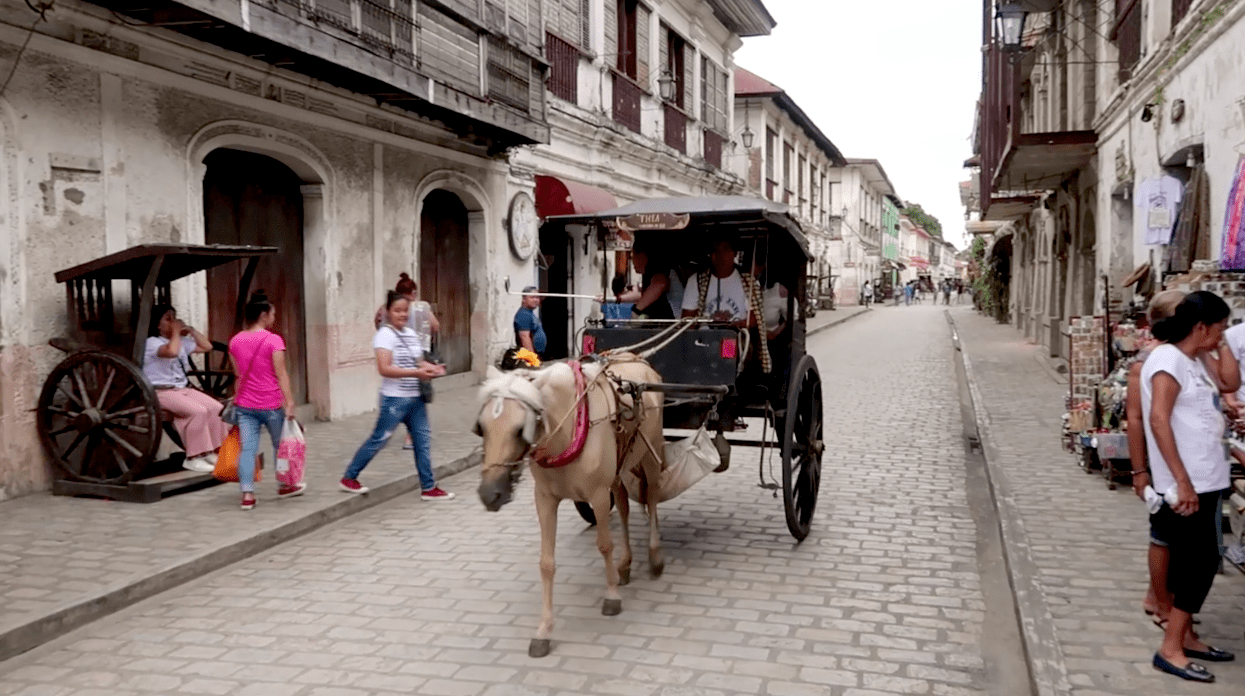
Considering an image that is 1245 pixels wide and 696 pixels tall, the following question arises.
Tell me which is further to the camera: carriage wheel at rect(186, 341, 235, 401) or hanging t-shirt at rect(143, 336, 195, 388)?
carriage wheel at rect(186, 341, 235, 401)

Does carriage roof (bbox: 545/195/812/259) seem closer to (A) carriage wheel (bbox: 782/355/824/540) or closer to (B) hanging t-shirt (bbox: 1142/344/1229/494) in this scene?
(A) carriage wheel (bbox: 782/355/824/540)

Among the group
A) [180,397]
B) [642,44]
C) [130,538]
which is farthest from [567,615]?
[642,44]

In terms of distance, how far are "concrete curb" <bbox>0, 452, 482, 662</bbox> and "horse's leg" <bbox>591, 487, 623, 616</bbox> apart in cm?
244

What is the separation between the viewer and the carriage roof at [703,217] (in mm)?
5629

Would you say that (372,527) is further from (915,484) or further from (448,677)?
(915,484)

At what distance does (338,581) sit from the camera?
17.5 ft

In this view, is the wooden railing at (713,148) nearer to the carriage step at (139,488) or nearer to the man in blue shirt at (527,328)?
the man in blue shirt at (527,328)

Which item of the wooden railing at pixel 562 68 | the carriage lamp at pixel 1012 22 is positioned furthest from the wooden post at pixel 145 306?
the carriage lamp at pixel 1012 22

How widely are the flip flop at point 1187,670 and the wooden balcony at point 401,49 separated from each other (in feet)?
24.4

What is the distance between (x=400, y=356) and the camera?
699 centimetres

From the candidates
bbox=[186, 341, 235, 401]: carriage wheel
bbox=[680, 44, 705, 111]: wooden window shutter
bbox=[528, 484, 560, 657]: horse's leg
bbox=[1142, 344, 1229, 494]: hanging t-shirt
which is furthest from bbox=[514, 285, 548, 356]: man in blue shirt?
bbox=[680, 44, 705, 111]: wooden window shutter

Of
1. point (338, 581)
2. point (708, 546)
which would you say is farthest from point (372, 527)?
point (708, 546)

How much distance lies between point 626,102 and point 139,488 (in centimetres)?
1302

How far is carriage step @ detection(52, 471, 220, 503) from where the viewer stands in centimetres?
677
